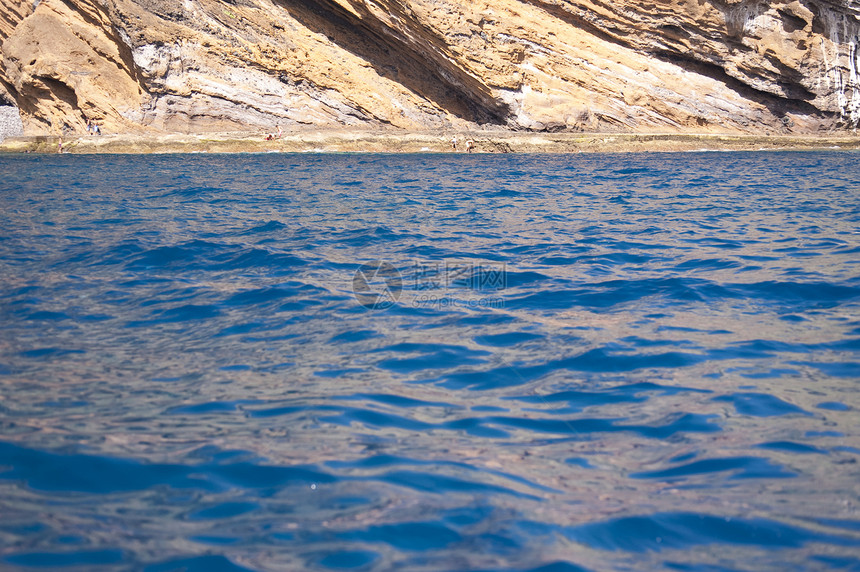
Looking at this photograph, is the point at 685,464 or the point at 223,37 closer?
the point at 685,464

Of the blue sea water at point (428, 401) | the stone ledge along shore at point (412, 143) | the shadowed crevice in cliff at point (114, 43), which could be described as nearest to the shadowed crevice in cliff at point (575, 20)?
the stone ledge along shore at point (412, 143)

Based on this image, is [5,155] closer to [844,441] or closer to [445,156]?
[445,156]

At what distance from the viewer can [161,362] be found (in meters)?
3.74

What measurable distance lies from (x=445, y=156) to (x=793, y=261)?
676 inches

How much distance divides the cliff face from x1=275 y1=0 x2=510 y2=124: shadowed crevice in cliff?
0.16 metres

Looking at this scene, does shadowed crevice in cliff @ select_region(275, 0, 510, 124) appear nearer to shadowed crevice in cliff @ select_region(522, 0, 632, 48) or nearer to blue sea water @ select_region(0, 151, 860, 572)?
shadowed crevice in cliff @ select_region(522, 0, 632, 48)

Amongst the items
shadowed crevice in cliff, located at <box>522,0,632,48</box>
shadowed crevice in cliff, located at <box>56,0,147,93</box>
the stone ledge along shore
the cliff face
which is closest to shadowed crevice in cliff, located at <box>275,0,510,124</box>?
the cliff face

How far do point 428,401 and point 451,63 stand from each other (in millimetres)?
24717

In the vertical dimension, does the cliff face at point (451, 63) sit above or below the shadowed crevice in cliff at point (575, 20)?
below

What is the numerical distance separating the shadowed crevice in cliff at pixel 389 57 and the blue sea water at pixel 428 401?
21.6 m

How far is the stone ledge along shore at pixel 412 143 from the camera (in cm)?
2370

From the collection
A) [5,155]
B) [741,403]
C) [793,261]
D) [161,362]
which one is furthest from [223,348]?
[5,155]

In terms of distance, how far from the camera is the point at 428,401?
3.36m

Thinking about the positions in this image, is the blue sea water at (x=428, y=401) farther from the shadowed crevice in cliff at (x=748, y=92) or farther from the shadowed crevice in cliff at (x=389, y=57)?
the shadowed crevice in cliff at (x=748, y=92)
